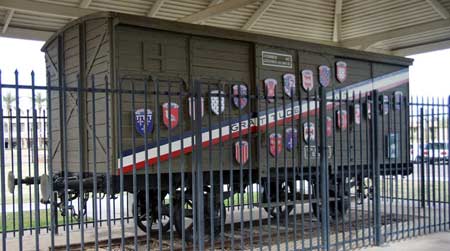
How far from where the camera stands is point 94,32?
21.6 ft

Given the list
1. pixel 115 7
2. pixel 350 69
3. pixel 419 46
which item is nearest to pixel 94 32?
pixel 350 69

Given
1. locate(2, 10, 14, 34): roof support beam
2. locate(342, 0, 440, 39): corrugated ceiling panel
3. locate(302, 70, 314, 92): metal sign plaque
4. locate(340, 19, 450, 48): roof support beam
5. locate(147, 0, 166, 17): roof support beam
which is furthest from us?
locate(342, 0, 440, 39): corrugated ceiling panel

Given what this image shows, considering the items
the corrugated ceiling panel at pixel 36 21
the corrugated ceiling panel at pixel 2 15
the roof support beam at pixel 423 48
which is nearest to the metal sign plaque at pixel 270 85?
the corrugated ceiling panel at pixel 36 21

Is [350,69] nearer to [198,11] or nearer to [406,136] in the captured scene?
[406,136]

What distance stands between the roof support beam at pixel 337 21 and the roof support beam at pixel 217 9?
143 inches

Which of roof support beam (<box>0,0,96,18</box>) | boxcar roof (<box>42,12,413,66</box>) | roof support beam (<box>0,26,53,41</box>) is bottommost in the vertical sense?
boxcar roof (<box>42,12,413,66</box>)

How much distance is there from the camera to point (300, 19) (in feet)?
47.3

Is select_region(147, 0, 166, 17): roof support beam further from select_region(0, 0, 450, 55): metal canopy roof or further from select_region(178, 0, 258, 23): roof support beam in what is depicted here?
select_region(178, 0, 258, 23): roof support beam

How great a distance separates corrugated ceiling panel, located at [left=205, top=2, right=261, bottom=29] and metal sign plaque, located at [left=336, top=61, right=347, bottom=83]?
16.9 feet

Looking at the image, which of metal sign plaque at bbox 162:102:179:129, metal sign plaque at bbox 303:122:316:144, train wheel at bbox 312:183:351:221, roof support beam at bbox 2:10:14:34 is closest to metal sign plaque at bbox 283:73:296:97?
metal sign plaque at bbox 303:122:316:144

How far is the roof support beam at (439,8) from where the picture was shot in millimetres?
12305

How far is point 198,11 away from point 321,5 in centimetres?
374

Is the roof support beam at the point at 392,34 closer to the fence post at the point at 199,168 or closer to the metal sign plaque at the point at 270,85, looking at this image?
the metal sign plaque at the point at 270,85

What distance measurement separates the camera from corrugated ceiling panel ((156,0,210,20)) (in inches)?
492
